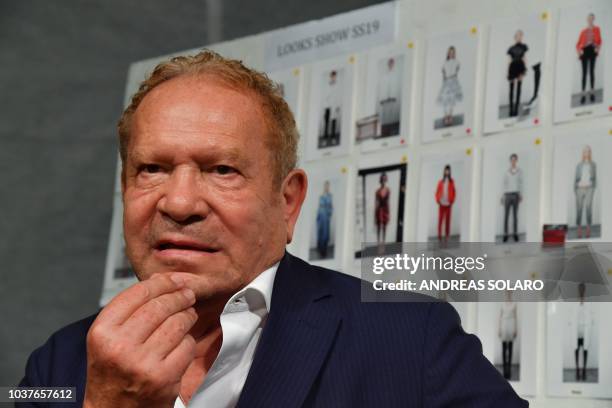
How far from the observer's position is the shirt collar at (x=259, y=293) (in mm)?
1990

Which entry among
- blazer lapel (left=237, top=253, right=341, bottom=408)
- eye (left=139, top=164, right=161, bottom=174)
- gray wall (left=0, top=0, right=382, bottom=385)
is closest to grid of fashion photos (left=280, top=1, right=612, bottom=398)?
blazer lapel (left=237, top=253, right=341, bottom=408)

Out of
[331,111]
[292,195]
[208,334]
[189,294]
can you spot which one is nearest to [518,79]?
[331,111]

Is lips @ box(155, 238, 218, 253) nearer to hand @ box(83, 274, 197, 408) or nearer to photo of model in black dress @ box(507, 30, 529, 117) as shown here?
hand @ box(83, 274, 197, 408)

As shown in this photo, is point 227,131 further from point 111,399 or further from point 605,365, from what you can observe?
point 605,365

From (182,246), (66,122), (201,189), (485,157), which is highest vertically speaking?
(66,122)

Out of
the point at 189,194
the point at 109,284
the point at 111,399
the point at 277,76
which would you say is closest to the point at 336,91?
the point at 277,76

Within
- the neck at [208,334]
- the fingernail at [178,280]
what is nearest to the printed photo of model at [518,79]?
the neck at [208,334]

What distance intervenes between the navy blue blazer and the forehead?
1.12 feet

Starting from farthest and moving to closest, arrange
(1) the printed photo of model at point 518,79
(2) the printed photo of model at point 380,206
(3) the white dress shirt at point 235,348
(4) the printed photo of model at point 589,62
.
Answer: (2) the printed photo of model at point 380,206 < (1) the printed photo of model at point 518,79 < (4) the printed photo of model at point 589,62 < (3) the white dress shirt at point 235,348

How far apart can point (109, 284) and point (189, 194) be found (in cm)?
227

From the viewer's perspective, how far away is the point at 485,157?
301 cm

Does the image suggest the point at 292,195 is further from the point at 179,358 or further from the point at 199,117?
the point at 179,358

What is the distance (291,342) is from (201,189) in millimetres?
364

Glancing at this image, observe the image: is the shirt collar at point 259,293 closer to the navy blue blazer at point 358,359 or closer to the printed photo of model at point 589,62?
the navy blue blazer at point 358,359
